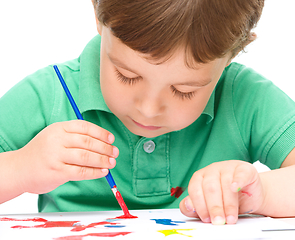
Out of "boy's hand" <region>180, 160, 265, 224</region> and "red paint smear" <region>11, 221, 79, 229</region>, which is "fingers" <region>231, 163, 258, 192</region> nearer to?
"boy's hand" <region>180, 160, 265, 224</region>

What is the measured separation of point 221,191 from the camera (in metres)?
0.53

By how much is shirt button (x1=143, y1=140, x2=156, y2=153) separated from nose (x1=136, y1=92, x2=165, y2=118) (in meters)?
0.17

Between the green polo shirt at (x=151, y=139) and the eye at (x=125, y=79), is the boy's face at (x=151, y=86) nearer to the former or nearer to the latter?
the eye at (x=125, y=79)

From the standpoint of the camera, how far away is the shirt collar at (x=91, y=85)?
2.49ft

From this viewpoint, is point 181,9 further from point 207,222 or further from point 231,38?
point 207,222

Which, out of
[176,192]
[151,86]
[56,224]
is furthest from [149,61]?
[176,192]

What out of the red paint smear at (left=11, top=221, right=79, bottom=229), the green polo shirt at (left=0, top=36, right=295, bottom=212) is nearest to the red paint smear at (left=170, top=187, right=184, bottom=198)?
the green polo shirt at (left=0, top=36, right=295, bottom=212)

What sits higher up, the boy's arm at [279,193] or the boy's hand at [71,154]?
the boy's hand at [71,154]

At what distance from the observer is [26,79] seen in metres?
0.80

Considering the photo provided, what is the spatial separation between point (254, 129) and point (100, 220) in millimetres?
421

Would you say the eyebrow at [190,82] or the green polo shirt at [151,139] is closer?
the eyebrow at [190,82]

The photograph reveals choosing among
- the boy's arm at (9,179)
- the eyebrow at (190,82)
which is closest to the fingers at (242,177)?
the eyebrow at (190,82)

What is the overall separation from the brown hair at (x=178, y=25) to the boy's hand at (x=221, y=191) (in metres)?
0.18

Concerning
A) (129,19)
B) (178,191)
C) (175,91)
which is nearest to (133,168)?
(178,191)
